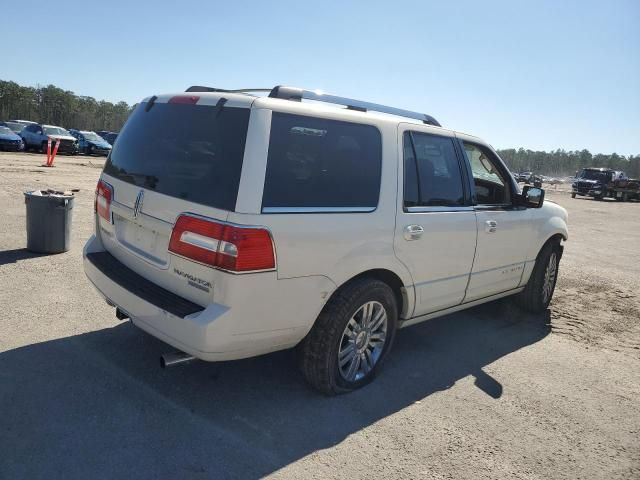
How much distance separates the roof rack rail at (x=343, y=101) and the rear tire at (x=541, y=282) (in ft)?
7.95

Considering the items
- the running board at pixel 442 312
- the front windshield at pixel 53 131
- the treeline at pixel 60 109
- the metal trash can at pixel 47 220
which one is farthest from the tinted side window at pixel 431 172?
the treeline at pixel 60 109

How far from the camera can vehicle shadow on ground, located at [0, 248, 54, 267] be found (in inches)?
236

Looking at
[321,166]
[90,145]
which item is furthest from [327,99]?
[90,145]

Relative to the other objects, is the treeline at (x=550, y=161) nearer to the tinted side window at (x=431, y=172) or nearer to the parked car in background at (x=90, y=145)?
the parked car in background at (x=90, y=145)

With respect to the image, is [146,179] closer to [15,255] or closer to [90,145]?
[15,255]

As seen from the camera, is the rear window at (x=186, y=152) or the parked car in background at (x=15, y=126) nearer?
the rear window at (x=186, y=152)

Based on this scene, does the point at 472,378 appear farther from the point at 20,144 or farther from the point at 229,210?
the point at 20,144

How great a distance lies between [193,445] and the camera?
2877mm

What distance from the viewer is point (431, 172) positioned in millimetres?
4109

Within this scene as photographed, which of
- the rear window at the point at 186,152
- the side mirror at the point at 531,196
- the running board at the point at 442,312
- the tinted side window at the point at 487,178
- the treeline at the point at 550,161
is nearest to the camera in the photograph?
the rear window at the point at 186,152

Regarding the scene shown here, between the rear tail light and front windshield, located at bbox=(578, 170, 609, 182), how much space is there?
3886 cm

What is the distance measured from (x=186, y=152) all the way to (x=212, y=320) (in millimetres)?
1107

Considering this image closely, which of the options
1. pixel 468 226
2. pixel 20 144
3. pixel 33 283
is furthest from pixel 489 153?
pixel 20 144

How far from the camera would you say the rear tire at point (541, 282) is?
5.82 m
